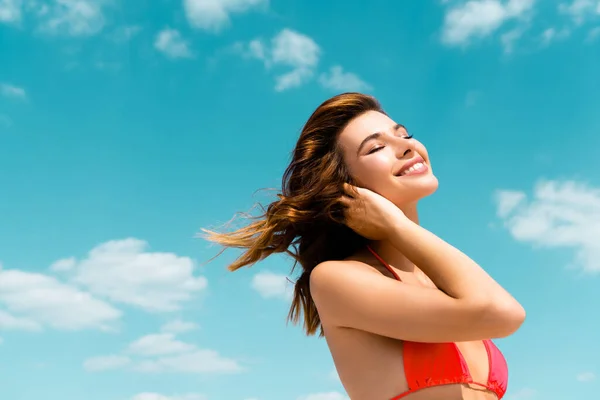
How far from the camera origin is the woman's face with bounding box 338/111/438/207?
3.63 metres

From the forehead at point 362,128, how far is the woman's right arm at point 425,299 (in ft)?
2.29

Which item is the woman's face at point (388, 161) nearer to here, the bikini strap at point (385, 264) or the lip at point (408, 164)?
the lip at point (408, 164)

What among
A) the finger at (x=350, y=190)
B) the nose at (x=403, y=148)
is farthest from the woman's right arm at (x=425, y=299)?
the nose at (x=403, y=148)

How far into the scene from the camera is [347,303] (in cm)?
322

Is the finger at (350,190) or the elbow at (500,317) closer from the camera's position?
the elbow at (500,317)

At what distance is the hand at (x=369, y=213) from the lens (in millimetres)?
3346

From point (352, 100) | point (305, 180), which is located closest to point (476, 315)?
point (305, 180)

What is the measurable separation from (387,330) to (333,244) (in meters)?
0.95

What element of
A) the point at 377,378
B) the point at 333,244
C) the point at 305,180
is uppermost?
the point at 305,180

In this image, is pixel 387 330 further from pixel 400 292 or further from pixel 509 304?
pixel 509 304

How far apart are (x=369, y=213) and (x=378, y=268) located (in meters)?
0.38

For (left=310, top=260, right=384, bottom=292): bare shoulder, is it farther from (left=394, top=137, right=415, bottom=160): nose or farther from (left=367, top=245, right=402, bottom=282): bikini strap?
(left=394, top=137, right=415, bottom=160): nose

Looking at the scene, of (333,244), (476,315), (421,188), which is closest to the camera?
(476,315)

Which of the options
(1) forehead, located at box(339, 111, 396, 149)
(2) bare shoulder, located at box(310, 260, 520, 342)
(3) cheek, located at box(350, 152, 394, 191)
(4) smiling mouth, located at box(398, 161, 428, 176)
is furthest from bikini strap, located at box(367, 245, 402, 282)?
(1) forehead, located at box(339, 111, 396, 149)
